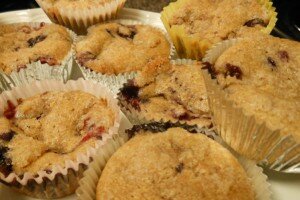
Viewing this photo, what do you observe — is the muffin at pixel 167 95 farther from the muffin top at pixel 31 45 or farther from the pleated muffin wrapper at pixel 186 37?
the muffin top at pixel 31 45

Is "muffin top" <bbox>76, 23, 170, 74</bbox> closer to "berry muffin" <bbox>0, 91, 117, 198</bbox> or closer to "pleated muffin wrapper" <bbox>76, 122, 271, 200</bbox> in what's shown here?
"berry muffin" <bbox>0, 91, 117, 198</bbox>

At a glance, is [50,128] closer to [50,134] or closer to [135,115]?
[50,134]

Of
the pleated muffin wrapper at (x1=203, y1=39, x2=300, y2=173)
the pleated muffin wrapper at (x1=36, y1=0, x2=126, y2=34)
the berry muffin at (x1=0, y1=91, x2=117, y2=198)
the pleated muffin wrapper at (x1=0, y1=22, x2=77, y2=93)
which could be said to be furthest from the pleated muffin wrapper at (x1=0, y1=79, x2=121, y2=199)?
the pleated muffin wrapper at (x1=36, y1=0, x2=126, y2=34)

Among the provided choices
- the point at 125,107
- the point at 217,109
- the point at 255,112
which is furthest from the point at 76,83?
the point at 255,112

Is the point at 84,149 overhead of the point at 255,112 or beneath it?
beneath

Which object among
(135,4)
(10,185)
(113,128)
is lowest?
(135,4)

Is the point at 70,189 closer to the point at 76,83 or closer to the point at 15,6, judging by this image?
the point at 76,83
